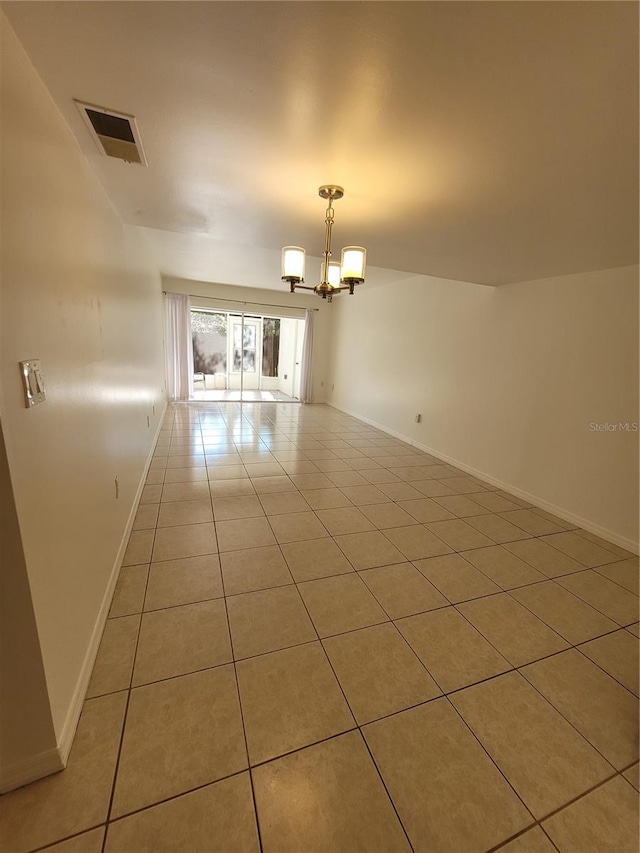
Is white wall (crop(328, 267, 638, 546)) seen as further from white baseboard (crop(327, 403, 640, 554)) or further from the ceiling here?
the ceiling

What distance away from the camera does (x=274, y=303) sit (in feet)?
22.8

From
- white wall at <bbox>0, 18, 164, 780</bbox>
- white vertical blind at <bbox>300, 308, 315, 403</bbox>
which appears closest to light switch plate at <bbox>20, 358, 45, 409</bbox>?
white wall at <bbox>0, 18, 164, 780</bbox>

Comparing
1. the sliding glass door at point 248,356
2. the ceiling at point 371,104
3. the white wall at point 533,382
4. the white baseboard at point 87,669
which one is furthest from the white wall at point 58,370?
the sliding glass door at point 248,356

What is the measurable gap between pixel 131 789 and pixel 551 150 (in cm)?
266

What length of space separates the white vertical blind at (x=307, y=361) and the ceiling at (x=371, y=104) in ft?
16.9

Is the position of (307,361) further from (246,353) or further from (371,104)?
(371,104)

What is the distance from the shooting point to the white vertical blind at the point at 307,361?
7.22 meters

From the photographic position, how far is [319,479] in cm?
349

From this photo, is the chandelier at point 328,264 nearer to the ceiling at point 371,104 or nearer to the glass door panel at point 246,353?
the ceiling at point 371,104

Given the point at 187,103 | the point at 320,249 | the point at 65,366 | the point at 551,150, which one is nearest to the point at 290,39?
the point at 187,103

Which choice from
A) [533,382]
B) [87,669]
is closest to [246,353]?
[533,382]

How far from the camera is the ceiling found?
851 millimetres

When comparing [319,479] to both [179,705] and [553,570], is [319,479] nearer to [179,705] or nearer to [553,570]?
[553,570]

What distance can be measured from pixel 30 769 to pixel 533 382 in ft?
12.9
